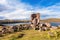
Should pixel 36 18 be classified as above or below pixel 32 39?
above

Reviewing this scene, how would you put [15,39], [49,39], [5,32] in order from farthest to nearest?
[5,32] < [15,39] < [49,39]

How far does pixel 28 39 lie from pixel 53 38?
179 inches

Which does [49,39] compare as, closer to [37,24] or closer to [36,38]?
[36,38]

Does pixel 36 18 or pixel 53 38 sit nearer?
pixel 53 38

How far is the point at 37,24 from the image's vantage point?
156 ft

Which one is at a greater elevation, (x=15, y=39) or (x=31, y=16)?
(x=31, y=16)

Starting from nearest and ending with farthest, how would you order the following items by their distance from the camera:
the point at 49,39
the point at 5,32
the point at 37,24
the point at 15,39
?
the point at 49,39, the point at 15,39, the point at 5,32, the point at 37,24

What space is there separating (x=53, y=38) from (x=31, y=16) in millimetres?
23085

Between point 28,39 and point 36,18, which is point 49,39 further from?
point 36,18

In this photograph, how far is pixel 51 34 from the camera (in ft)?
94.1

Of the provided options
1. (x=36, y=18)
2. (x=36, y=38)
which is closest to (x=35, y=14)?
(x=36, y=18)

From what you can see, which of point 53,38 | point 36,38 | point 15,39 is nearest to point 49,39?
point 53,38

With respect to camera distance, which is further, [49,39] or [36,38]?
[36,38]

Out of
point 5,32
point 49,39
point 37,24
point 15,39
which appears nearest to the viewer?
point 49,39
